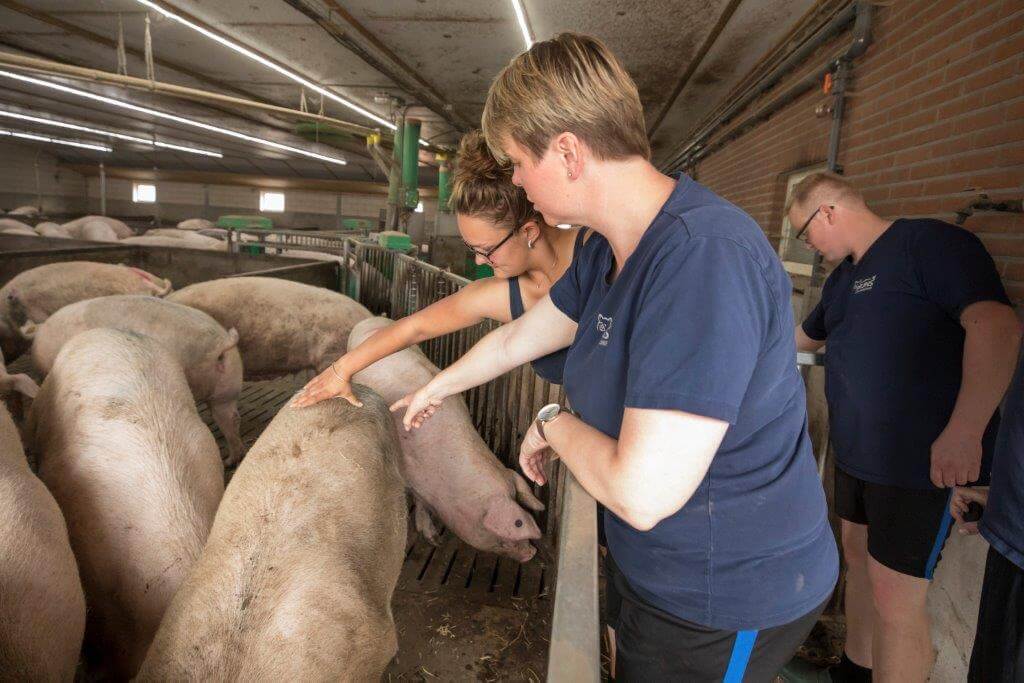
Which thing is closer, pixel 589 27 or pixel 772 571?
pixel 772 571

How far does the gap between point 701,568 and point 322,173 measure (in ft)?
90.3

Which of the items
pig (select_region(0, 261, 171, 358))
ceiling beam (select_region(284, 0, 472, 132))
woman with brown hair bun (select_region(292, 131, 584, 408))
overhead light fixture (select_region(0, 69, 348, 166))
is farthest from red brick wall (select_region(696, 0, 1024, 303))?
overhead light fixture (select_region(0, 69, 348, 166))

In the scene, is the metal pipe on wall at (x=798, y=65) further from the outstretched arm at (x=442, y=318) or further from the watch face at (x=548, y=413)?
the watch face at (x=548, y=413)

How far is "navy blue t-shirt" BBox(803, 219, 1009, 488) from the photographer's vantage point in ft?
6.57

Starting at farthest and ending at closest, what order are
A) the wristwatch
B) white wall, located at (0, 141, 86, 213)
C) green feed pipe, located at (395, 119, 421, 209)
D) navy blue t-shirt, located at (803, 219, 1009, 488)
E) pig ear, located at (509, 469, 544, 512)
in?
white wall, located at (0, 141, 86, 213), green feed pipe, located at (395, 119, 421, 209), pig ear, located at (509, 469, 544, 512), navy blue t-shirt, located at (803, 219, 1009, 488), the wristwatch

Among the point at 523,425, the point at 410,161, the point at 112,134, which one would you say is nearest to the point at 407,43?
the point at 410,161

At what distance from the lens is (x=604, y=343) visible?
1078 mm

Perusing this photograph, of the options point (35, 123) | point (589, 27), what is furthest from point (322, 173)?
point (589, 27)

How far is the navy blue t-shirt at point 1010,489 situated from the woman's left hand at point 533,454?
105 centimetres

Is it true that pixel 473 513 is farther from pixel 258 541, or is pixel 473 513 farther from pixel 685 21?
pixel 685 21

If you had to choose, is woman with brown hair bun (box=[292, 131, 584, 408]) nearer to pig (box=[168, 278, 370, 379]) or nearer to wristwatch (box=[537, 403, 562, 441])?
wristwatch (box=[537, 403, 562, 441])

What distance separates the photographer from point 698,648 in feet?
3.68

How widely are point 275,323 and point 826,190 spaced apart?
15.9ft

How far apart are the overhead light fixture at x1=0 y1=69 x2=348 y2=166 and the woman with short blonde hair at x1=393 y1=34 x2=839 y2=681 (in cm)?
1273
